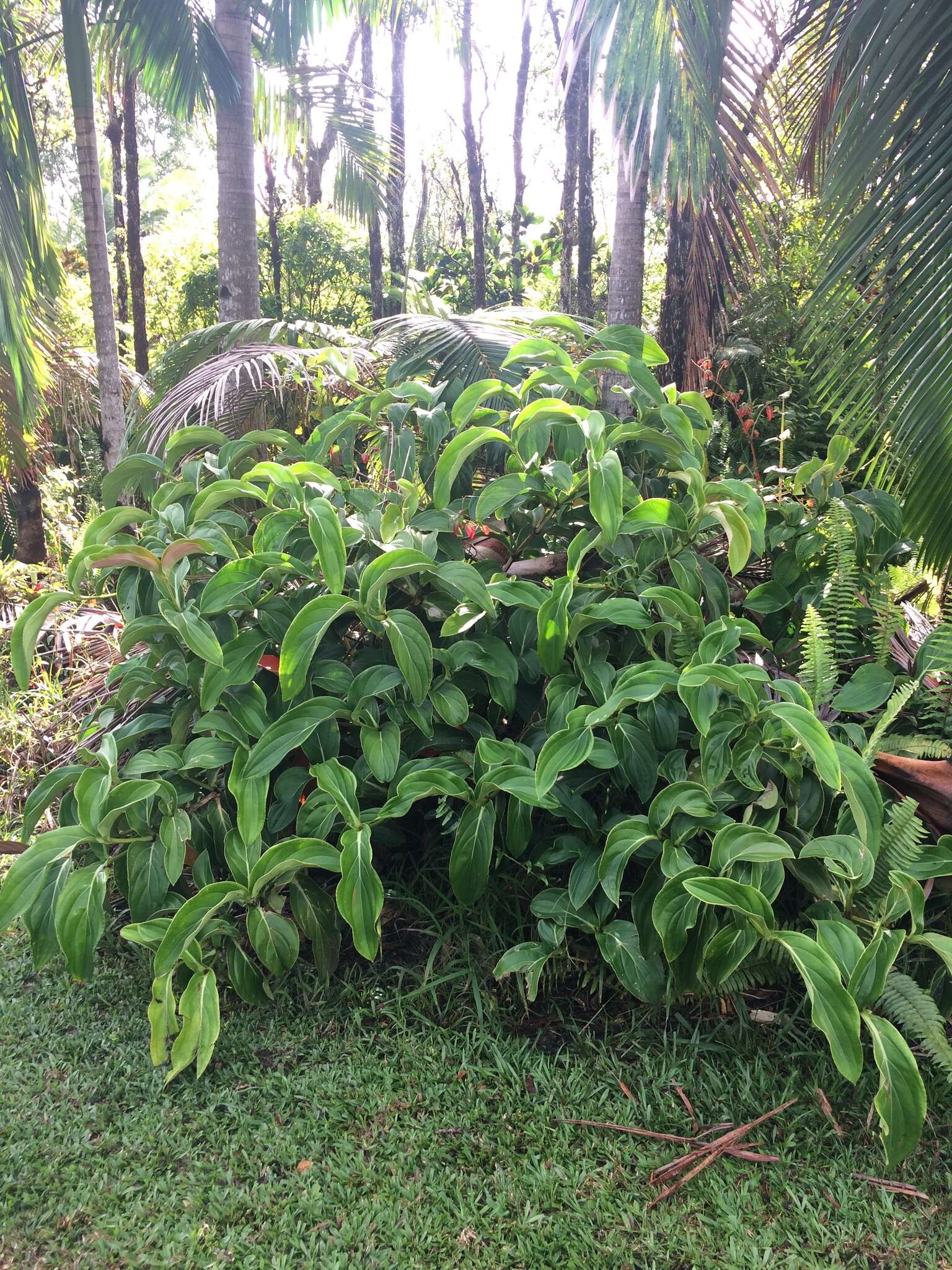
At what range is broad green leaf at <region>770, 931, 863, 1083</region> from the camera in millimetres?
1447

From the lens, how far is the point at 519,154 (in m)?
18.0

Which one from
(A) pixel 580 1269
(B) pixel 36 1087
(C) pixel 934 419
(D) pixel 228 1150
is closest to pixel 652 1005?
(A) pixel 580 1269

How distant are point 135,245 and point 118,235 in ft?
13.2

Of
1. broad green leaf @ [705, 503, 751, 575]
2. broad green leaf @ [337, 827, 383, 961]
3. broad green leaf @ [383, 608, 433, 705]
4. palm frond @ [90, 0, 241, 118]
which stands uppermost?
palm frond @ [90, 0, 241, 118]

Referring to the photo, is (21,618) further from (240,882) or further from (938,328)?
(938,328)

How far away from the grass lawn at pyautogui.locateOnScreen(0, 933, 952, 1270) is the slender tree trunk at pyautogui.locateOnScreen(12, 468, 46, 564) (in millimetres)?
4666

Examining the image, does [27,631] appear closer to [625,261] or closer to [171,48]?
[625,261]

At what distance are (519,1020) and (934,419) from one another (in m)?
2.09

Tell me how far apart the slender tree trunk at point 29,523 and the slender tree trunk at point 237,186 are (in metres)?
1.82

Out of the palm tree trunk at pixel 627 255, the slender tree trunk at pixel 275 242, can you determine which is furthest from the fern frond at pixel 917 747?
the slender tree trunk at pixel 275 242

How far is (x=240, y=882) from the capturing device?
194 centimetres

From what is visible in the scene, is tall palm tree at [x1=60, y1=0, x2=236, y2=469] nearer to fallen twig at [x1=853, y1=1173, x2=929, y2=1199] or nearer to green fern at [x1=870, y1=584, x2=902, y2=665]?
green fern at [x1=870, y1=584, x2=902, y2=665]

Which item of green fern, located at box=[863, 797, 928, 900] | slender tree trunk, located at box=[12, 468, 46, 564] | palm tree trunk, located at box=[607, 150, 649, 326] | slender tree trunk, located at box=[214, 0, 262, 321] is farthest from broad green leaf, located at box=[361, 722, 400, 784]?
slender tree trunk, located at box=[12, 468, 46, 564]

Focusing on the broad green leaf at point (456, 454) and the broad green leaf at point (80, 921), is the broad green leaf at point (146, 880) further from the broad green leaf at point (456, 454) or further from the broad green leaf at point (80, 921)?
the broad green leaf at point (456, 454)
